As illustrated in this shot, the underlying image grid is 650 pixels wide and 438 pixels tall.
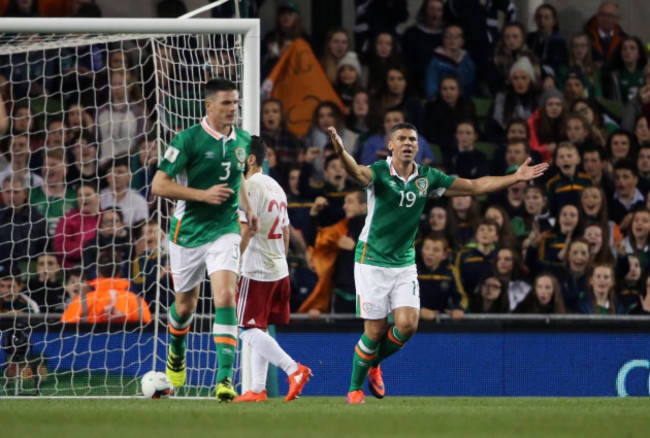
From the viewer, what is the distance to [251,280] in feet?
29.0

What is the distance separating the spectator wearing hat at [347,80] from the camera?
13.2 metres

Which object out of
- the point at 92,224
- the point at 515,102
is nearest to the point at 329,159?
the point at 92,224

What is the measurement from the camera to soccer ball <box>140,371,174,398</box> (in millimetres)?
8117

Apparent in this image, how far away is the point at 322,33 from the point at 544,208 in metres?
3.78

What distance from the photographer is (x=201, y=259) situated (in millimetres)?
7793

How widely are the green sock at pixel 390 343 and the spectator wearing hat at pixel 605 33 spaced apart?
265 inches

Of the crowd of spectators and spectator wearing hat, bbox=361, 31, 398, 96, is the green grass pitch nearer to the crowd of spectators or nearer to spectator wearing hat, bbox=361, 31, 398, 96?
the crowd of spectators

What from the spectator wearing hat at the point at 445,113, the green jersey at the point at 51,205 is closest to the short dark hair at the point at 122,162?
the green jersey at the point at 51,205

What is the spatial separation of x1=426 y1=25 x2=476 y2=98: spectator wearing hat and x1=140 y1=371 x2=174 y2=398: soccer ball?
6.22 metres

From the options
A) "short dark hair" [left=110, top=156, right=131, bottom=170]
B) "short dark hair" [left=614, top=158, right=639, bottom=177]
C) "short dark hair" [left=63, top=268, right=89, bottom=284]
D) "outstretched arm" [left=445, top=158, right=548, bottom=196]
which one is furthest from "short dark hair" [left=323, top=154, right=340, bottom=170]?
"outstretched arm" [left=445, top=158, right=548, bottom=196]

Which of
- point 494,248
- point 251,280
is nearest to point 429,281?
point 494,248

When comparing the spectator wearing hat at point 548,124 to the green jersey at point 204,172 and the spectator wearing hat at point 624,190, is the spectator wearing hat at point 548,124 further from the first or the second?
the green jersey at point 204,172

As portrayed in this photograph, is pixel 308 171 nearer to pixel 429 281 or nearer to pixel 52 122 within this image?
pixel 429 281

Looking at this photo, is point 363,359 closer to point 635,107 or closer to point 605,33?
point 635,107
